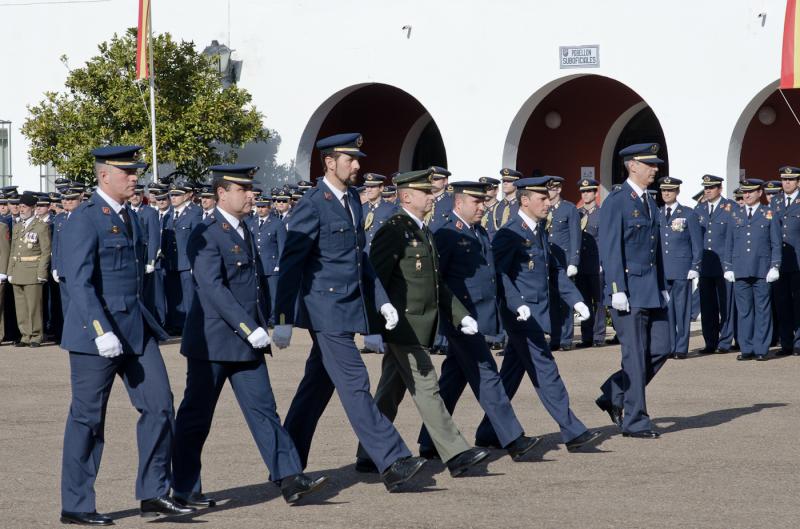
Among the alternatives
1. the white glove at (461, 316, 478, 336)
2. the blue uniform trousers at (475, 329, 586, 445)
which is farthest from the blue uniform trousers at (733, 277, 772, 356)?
the white glove at (461, 316, 478, 336)

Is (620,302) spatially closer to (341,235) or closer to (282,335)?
(341,235)

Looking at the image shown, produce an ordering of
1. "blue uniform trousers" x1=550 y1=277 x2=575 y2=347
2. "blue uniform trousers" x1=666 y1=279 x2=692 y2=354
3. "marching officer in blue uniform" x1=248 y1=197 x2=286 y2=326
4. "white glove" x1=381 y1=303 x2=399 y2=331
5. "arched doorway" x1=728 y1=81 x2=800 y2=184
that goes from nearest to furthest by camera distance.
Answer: "white glove" x1=381 y1=303 x2=399 y2=331
"blue uniform trousers" x1=666 y1=279 x2=692 y2=354
"blue uniform trousers" x1=550 y1=277 x2=575 y2=347
"marching officer in blue uniform" x1=248 y1=197 x2=286 y2=326
"arched doorway" x1=728 y1=81 x2=800 y2=184

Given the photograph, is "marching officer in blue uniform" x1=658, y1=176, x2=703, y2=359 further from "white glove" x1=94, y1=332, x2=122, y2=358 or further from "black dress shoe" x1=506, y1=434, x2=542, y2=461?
"white glove" x1=94, y1=332, x2=122, y2=358

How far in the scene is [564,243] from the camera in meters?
15.1

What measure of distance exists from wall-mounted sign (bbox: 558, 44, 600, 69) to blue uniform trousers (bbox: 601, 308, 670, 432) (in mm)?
10312

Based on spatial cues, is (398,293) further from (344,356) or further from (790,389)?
(790,389)

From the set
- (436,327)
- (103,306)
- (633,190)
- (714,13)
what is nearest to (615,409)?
(633,190)

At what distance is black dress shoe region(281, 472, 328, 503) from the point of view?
692 centimetres

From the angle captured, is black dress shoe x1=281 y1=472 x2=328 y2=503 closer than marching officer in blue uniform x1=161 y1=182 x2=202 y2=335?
Yes

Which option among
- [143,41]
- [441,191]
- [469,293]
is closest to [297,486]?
[469,293]

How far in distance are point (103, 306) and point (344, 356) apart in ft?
4.44

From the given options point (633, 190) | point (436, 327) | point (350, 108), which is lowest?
point (436, 327)

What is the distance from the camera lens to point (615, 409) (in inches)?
368

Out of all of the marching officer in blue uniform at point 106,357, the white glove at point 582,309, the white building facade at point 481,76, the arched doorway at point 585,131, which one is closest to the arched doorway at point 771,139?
the white building facade at point 481,76
